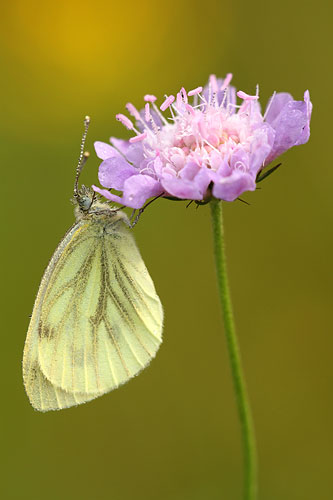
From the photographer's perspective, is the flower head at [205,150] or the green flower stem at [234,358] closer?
the flower head at [205,150]

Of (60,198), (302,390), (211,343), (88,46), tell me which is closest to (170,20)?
(88,46)

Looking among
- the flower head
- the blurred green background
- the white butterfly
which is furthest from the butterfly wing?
the blurred green background

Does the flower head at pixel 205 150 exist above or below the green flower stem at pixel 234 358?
above

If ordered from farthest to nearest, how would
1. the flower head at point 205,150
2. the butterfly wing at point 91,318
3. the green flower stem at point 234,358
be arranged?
the butterfly wing at point 91,318 → the green flower stem at point 234,358 → the flower head at point 205,150

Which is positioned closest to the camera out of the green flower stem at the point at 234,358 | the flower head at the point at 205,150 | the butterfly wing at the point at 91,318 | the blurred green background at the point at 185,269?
the flower head at the point at 205,150

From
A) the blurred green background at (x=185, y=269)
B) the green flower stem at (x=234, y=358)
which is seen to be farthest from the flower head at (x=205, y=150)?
the blurred green background at (x=185, y=269)

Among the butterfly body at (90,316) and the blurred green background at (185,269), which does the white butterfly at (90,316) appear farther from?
the blurred green background at (185,269)
